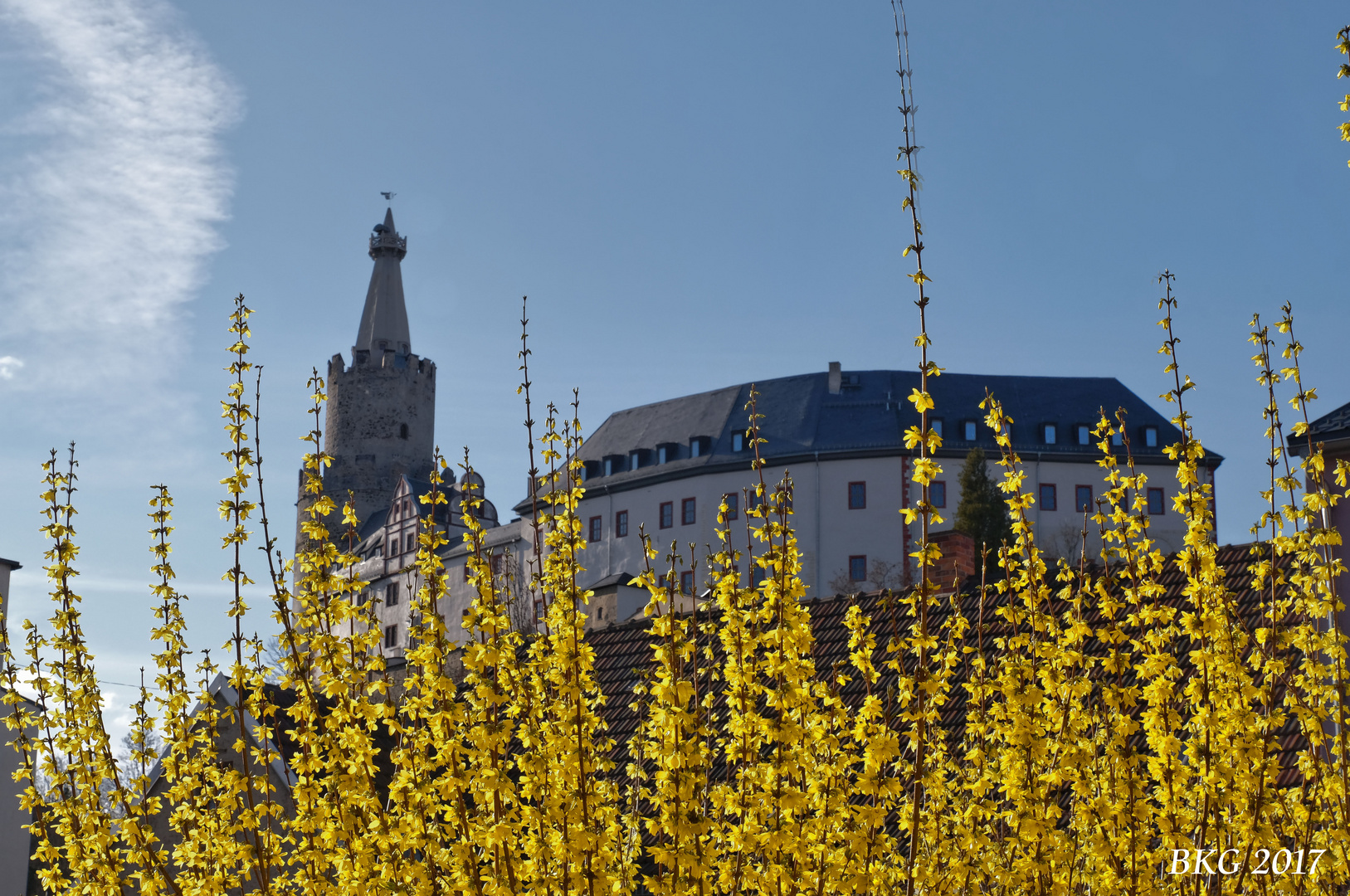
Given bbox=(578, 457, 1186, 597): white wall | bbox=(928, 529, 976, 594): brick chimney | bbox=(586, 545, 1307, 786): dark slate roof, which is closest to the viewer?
bbox=(586, 545, 1307, 786): dark slate roof

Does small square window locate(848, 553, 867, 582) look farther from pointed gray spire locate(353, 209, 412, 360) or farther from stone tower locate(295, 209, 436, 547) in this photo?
pointed gray spire locate(353, 209, 412, 360)

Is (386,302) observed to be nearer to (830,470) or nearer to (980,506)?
(830,470)

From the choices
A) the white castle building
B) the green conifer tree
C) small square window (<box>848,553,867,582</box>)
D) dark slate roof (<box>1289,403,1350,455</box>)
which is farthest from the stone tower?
dark slate roof (<box>1289,403,1350,455</box>)

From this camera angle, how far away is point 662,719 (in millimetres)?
4723

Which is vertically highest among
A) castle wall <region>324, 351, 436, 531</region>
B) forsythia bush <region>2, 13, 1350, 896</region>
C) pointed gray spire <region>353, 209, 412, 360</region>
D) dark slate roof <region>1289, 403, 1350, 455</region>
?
pointed gray spire <region>353, 209, 412, 360</region>

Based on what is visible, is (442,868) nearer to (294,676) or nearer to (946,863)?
(294,676)

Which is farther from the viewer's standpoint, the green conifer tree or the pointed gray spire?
the pointed gray spire

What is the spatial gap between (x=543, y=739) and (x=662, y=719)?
0.52m

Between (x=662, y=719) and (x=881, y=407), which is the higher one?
(x=881, y=407)

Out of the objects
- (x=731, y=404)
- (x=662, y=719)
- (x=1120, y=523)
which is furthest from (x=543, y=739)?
(x=731, y=404)

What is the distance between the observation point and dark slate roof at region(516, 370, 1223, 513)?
4834 cm

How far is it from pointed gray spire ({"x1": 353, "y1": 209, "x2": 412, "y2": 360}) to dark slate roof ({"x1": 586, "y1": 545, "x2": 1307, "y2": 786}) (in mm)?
59718

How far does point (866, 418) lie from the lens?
162 feet

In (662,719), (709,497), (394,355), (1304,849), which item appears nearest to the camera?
(662,719)
